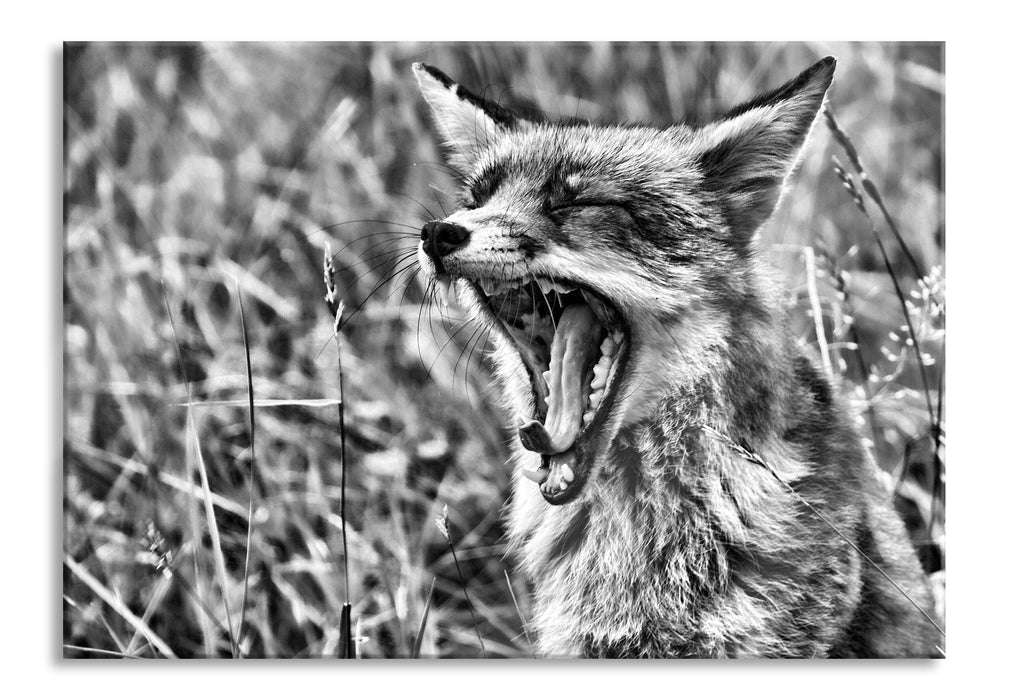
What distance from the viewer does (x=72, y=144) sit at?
2.61m

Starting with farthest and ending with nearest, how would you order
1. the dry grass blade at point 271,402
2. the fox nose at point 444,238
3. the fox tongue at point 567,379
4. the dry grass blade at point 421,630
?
the dry grass blade at point 271,402 < the dry grass blade at point 421,630 < the fox tongue at point 567,379 < the fox nose at point 444,238

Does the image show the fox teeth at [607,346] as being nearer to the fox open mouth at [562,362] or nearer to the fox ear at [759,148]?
the fox open mouth at [562,362]

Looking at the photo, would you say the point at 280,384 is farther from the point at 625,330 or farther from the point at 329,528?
the point at 625,330

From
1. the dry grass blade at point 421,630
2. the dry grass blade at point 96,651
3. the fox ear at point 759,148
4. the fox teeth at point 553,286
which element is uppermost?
the fox ear at point 759,148

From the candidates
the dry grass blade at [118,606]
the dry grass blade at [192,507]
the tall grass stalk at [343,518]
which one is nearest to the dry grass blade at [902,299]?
the tall grass stalk at [343,518]

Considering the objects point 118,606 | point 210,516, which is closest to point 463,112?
point 210,516

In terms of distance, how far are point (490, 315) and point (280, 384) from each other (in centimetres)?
62

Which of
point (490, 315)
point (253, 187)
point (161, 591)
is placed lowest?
point (161, 591)

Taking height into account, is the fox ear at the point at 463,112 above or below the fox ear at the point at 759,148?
above

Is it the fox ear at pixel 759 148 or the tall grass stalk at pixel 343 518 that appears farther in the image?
the tall grass stalk at pixel 343 518

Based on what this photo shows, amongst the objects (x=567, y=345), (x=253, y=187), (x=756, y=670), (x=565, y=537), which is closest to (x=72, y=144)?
(x=253, y=187)

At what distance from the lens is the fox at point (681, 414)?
2236mm

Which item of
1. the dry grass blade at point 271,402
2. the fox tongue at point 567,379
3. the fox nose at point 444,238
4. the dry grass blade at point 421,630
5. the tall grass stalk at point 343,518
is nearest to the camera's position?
the fox nose at point 444,238

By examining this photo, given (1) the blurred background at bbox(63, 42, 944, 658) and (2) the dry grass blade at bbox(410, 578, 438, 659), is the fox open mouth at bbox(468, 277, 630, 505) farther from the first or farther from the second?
(2) the dry grass blade at bbox(410, 578, 438, 659)
